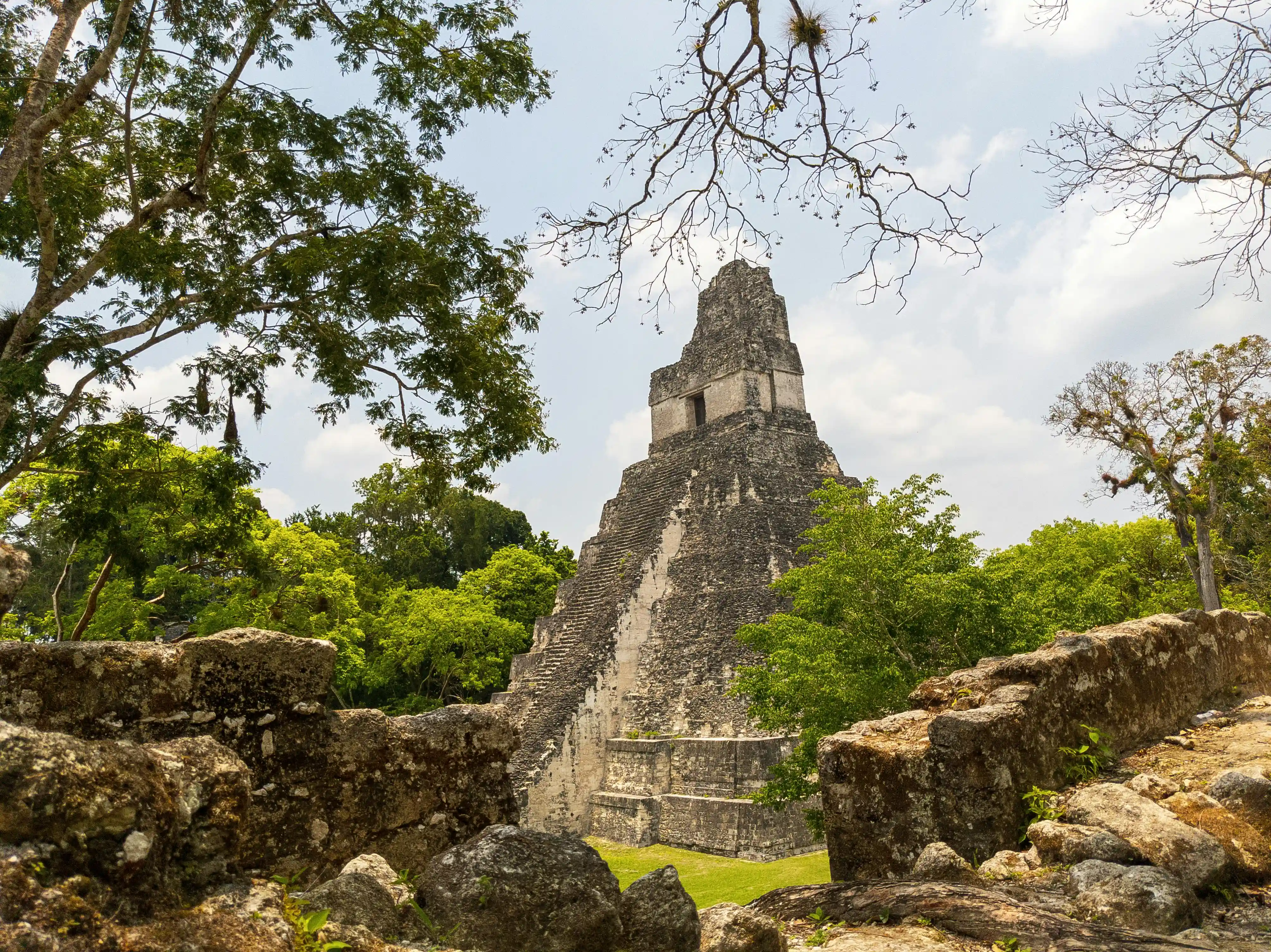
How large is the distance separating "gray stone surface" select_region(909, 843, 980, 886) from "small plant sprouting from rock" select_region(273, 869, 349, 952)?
237 cm

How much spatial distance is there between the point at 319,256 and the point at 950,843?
7361 millimetres

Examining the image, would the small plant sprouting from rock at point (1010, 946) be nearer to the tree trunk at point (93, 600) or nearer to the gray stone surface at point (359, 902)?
the gray stone surface at point (359, 902)

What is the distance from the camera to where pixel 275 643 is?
320 cm

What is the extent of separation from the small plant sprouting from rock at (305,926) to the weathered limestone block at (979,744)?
2.96 metres

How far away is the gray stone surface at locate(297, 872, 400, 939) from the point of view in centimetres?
223

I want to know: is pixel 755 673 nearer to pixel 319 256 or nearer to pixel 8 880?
pixel 319 256

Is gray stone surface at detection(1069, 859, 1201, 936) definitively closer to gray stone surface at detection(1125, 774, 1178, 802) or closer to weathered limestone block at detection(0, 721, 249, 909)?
gray stone surface at detection(1125, 774, 1178, 802)

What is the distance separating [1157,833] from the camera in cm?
348

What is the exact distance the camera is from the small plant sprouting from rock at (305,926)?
1.84m

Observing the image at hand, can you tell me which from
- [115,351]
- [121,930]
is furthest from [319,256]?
[121,930]

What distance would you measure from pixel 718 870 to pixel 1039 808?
991cm

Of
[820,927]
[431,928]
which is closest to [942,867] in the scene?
[820,927]

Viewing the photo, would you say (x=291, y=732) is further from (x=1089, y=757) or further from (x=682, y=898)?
(x=1089, y=757)

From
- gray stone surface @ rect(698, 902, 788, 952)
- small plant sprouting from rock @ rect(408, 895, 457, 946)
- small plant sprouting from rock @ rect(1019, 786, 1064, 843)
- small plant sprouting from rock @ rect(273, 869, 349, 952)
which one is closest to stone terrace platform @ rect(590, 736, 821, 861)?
small plant sprouting from rock @ rect(1019, 786, 1064, 843)
